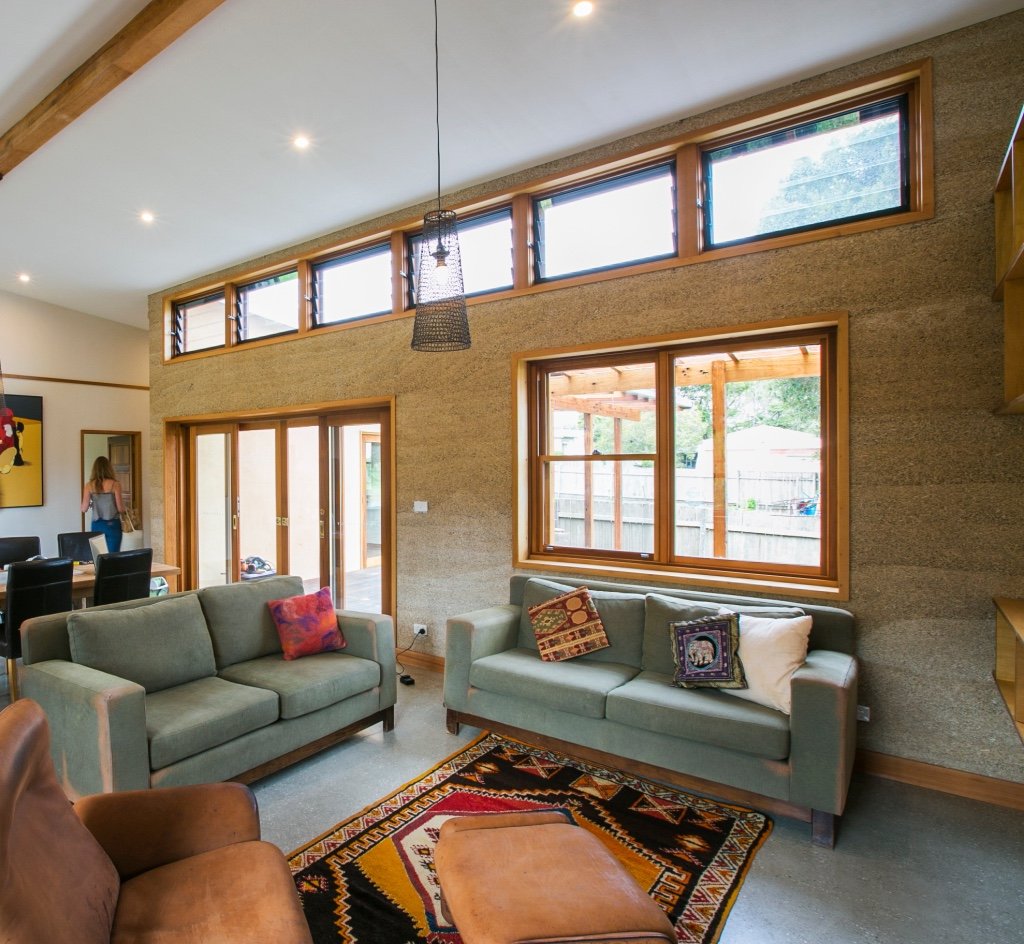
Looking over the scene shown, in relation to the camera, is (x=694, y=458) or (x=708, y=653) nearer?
(x=708, y=653)

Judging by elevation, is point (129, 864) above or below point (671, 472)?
below

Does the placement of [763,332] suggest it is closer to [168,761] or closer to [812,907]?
[812,907]

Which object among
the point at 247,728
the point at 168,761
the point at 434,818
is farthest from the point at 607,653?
the point at 168,761

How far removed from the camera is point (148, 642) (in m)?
2.94

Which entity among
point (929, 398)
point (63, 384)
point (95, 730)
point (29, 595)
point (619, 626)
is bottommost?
point (95, 730)

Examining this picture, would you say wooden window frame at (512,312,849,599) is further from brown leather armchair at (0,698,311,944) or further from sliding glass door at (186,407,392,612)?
brown leather armchair at (0,698,311,944)

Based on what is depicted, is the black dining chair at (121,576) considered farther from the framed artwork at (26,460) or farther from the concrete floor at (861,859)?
A: the framed artwork at (26,460)

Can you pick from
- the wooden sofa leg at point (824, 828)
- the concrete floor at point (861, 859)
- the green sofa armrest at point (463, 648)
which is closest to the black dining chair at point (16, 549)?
the concrete floor at point (861, 859)

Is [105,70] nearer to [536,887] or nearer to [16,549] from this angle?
[16,549]

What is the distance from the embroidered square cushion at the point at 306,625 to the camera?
11.2ft

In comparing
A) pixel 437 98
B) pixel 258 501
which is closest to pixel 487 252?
pixel 437 98

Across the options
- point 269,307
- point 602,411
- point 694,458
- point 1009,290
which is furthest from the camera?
point 269,307

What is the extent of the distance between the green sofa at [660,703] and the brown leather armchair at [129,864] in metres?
1.65

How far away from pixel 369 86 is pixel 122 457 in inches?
267
